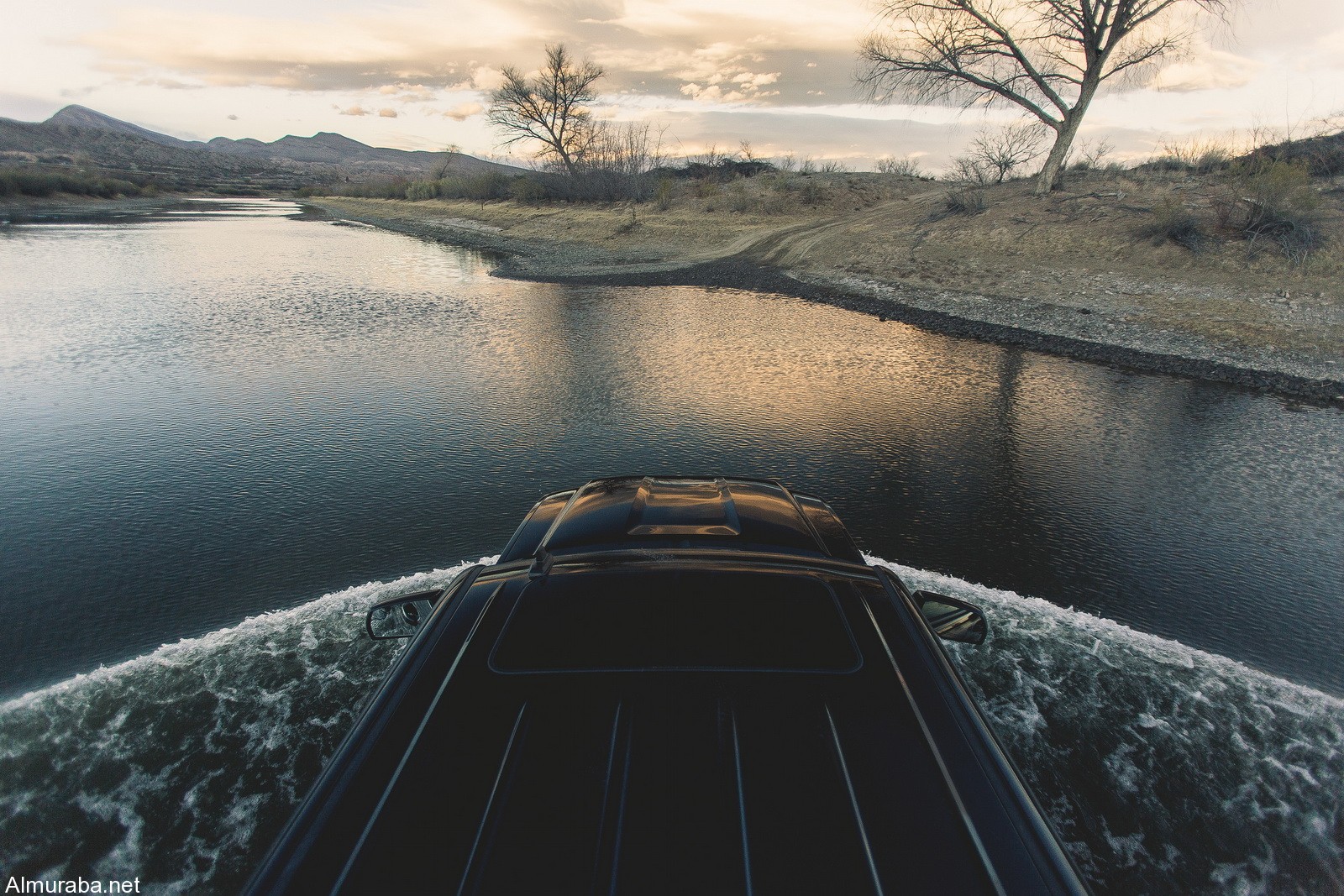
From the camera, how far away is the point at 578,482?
7062 mm

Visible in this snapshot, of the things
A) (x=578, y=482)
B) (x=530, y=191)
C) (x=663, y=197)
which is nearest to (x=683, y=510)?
(x=578, y=482)

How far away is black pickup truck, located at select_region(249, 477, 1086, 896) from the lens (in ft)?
4.66

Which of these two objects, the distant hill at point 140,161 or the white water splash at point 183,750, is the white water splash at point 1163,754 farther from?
the distant hill at point 140,161

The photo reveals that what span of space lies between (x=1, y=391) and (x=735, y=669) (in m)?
12.7

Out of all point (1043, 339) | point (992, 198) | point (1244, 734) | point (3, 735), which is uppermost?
point (992, 198)

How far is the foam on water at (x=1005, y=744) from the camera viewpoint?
9.84 feet

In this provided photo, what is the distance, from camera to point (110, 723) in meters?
3.72

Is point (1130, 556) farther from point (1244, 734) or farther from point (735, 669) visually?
point (735, 669)

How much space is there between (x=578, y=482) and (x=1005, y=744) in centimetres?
494

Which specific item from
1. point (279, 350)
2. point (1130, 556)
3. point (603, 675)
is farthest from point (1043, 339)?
point (279, 350)

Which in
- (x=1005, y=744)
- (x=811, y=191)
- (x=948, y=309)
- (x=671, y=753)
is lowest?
(x=1005, y=744)

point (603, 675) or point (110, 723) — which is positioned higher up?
point (603, 675)

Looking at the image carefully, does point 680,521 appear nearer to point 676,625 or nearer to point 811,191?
point 676,625

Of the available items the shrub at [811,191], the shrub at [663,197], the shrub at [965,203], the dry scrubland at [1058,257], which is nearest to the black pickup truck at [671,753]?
the dry scrubland at [1058,257]
